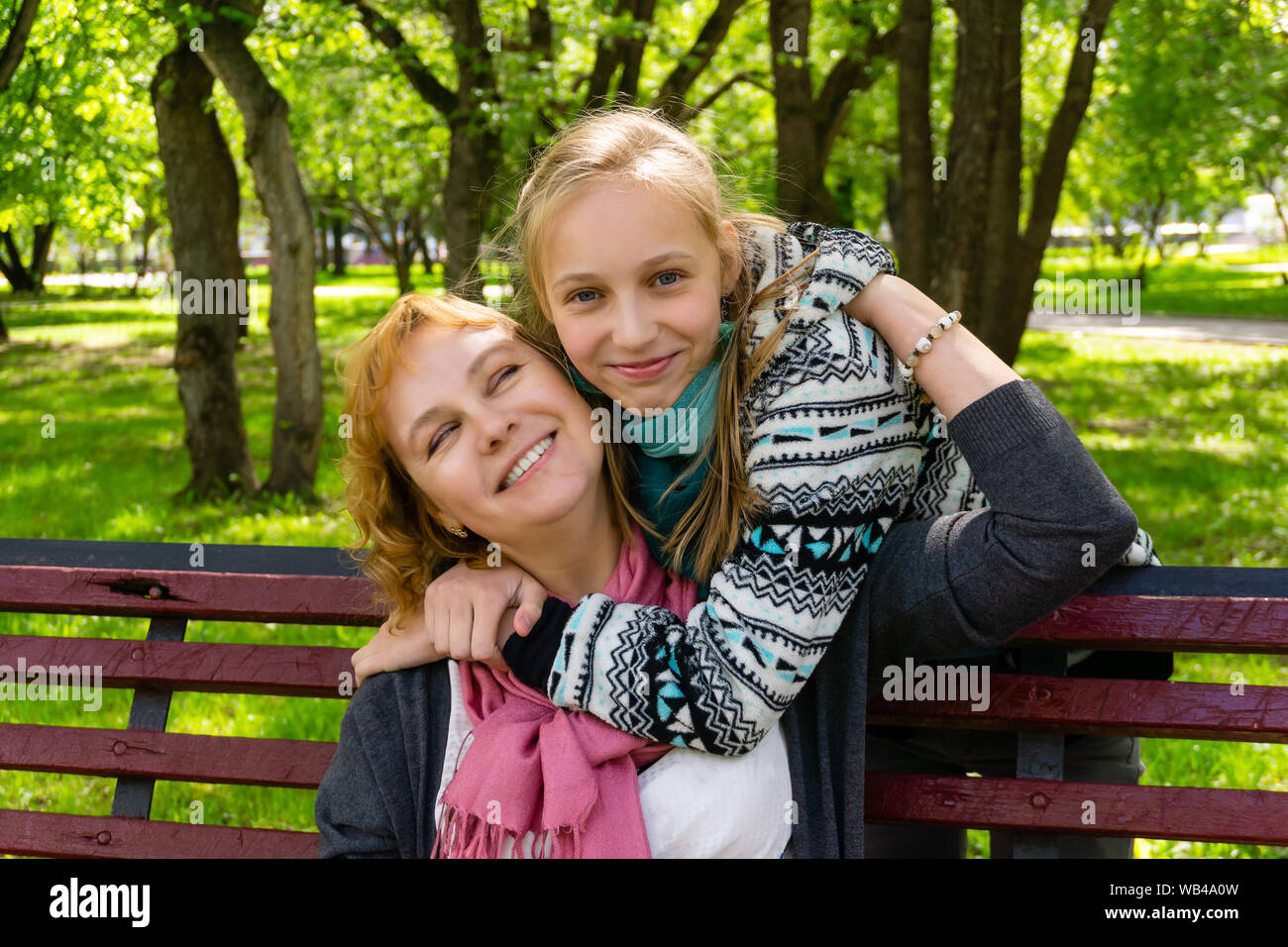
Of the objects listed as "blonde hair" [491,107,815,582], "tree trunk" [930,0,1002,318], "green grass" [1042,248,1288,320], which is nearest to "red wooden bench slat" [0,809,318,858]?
"blonde hair" [491,107,815,582]

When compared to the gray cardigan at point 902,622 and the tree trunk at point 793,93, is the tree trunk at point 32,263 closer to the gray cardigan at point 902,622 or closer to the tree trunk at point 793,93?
the tree trunk at point 793,93

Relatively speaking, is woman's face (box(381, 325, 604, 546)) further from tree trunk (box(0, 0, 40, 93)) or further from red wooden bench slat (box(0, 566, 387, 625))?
tree trunk (box(0, 0, 40, 93))

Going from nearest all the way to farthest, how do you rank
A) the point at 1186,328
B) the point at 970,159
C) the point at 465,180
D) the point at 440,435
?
the point at 440,435
the point at 970,159
the point at 465,180
the point at 1186,328

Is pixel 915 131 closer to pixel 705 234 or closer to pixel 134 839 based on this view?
pixel 705 234

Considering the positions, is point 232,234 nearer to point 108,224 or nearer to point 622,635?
point 108,224

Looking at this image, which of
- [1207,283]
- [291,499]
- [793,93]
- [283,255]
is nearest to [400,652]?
[291,499]

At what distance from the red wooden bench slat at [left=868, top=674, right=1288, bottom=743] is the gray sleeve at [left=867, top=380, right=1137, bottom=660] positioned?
0.31 meters

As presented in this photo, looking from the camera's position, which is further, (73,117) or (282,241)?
(73,117)

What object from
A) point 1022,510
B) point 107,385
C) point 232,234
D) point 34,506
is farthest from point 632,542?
point 107,385

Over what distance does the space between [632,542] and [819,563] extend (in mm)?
501

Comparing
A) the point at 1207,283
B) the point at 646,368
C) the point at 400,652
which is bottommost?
the point at 1207,283

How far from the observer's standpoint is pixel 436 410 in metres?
2.24

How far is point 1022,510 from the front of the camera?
203 cm

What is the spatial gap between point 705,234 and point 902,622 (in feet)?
2.54
